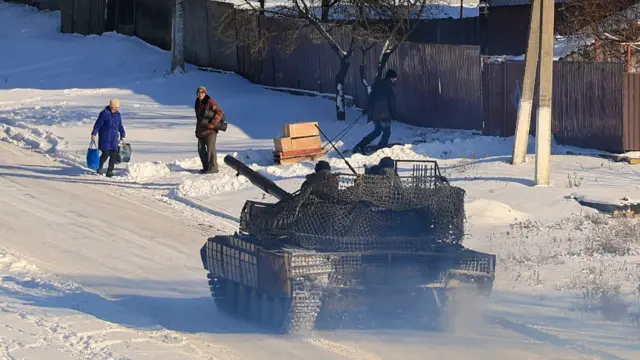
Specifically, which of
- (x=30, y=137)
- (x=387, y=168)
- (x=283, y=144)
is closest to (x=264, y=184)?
(x=387, y=168)

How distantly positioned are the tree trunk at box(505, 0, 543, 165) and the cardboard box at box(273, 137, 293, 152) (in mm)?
4224

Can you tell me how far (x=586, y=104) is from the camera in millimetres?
21984

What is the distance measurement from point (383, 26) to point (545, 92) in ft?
33.3

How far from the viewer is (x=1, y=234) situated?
1554 centimetres

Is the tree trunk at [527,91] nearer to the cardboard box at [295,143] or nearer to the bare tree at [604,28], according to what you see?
the cardboard box at [295,143]

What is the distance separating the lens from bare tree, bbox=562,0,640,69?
2727 centimetres

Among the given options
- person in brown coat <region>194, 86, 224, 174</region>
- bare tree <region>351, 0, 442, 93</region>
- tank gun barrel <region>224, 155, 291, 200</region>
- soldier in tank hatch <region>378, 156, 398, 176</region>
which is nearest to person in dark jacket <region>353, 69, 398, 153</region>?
bare tree <region>351, 0, 442, 93</region>

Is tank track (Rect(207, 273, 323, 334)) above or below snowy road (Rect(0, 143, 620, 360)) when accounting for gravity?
above

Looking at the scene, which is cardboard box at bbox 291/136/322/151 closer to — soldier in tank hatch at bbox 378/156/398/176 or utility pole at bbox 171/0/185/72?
soldier in tank hatch at bbox 378/156/398/176

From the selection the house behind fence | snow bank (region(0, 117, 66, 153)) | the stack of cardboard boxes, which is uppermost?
the house behind fence

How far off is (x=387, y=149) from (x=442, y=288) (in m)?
11.5

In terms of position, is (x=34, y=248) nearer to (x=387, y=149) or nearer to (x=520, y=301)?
(x=520, y=301)

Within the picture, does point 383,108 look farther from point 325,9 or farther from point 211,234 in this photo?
point 211,234

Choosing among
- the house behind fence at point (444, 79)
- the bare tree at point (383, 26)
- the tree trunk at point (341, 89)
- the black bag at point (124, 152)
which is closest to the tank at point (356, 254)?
the black bag at point (124, 152)
